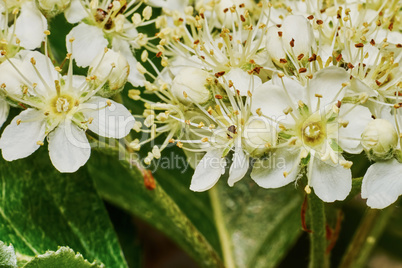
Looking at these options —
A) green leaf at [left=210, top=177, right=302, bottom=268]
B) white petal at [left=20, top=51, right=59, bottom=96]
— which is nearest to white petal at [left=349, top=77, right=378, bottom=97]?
white petal at [left=20, top=51, right=59, bottom=96]

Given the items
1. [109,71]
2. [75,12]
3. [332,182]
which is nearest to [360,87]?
[332,182]

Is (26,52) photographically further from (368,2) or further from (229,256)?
(229,256)

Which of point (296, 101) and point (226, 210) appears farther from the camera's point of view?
point (226, 210)

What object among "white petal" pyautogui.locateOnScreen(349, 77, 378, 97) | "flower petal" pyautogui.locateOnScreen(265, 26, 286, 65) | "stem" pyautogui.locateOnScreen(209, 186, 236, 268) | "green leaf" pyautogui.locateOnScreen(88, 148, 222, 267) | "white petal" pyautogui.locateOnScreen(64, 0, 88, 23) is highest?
"flower petal" pyautogui.locateOnScreen(265, 26, 286, 65)

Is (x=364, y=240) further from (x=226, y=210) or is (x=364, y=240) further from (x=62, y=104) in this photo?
(x=62, y=104)

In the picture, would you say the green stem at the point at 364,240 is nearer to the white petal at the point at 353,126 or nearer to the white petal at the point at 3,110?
the white petal at the point at 353,126

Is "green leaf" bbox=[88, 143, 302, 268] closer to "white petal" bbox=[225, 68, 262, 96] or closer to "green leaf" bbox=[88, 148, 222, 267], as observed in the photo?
"green leaf" bbox=[88, 148, 222, 267]
